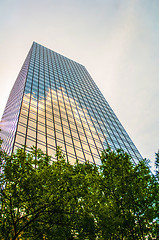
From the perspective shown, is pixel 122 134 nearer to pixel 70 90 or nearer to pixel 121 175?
pixel 70 90

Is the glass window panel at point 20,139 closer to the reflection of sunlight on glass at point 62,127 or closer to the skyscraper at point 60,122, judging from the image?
the skyscraper at point 60,122

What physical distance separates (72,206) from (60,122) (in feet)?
71.5

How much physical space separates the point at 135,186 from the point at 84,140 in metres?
20.5

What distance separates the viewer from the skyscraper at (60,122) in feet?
77.7

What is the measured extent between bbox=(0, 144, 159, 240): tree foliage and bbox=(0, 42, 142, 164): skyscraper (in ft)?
34.0

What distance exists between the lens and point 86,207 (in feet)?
30.9

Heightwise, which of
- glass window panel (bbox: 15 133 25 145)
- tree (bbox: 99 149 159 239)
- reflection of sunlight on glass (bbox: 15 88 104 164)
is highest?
reflection of sunlight on glass (bbox: 15 88 104 164)

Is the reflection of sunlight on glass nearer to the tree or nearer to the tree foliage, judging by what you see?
the tree foliage

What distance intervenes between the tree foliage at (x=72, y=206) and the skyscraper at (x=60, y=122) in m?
10.4

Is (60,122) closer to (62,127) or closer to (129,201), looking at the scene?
(62,127)

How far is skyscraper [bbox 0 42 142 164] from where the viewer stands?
23672 millimetres

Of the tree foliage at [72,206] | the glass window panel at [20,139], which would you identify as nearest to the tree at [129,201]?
the tree foliage at [72,206]

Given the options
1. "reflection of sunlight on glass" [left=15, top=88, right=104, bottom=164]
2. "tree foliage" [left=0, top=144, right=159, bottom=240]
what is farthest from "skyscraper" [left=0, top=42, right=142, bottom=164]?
"tree foliage" [left=0, top=144, right=159, bottom=240]

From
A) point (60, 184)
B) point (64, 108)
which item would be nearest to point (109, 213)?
point (60, 184)
